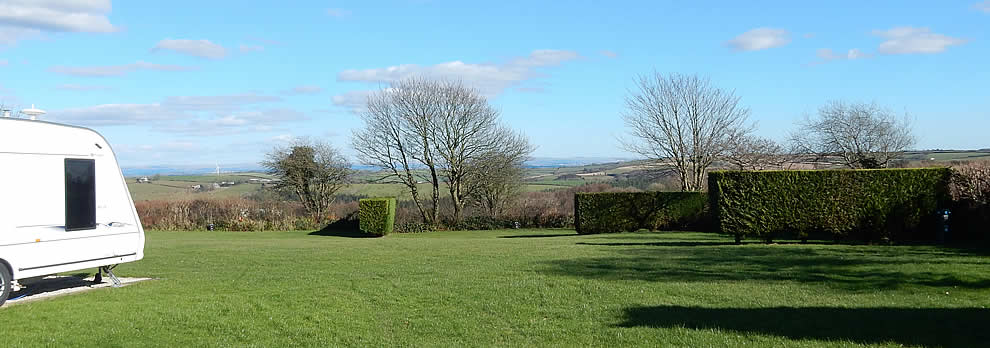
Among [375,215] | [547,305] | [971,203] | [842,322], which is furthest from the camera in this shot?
[375,215]

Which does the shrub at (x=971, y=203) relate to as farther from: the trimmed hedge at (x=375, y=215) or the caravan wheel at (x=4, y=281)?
the trimmed hedge at (x=375, y=215)

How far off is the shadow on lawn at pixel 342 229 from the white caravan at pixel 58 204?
23567mm

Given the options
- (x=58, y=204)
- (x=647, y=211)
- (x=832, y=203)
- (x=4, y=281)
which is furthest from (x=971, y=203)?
(x=4, y=281)

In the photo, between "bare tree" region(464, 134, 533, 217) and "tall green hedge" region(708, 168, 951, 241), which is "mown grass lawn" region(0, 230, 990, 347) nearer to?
"tall green hedge" region(708, 168, 951, 241)

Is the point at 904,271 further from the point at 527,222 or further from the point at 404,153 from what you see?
the point at 404,153

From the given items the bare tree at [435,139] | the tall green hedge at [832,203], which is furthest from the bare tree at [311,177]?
the tall green hedge at [832,203]

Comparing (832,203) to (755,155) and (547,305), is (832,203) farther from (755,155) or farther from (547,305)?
(755,155)

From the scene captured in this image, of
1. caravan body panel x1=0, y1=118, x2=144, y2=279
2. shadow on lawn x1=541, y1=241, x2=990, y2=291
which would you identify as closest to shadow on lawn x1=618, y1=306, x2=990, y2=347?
shadow on lawn x1=541, y1=241, x2=990, y2=291

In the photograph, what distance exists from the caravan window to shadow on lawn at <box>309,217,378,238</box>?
78.6 feet

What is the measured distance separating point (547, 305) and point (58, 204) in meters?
6.75

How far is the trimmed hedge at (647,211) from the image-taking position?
86.4 ft

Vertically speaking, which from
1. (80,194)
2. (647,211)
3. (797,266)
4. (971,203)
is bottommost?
(797,266)

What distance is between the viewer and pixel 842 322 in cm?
762

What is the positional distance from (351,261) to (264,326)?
23.4ft
